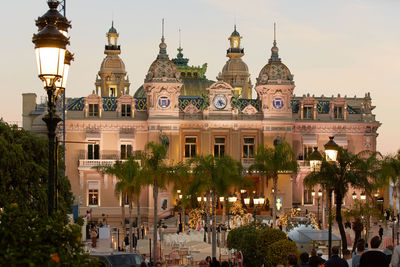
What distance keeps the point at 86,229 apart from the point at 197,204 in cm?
883

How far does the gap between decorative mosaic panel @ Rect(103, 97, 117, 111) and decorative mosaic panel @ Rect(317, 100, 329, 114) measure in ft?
61.9

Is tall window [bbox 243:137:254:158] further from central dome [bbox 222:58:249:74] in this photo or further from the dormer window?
central dome [bbox 222:58:249:74]

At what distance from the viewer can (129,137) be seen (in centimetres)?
7556

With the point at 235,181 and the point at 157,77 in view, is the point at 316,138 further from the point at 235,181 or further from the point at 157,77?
the point at 235,181

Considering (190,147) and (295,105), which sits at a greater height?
→ (295,105)

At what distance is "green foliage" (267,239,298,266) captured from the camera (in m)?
30.4

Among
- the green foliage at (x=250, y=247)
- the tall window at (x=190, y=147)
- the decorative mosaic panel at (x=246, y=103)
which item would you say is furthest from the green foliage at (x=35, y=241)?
the decorative mosaic panel at (x=246, y=103)

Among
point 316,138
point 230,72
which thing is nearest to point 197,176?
point 316,138

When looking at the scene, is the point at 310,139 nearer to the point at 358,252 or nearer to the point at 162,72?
the point at 162,72

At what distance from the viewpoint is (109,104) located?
7719 centimetres

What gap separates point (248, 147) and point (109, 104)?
13.1 metres

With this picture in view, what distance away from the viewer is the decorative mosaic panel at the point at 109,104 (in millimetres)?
76812

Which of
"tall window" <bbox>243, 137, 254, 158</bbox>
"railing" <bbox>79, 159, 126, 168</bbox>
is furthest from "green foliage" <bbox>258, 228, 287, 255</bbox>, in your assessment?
"tall window" <bbox>243, 137, 254, 158</bbox>

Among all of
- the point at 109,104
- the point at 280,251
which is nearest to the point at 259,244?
the point at 280,251
